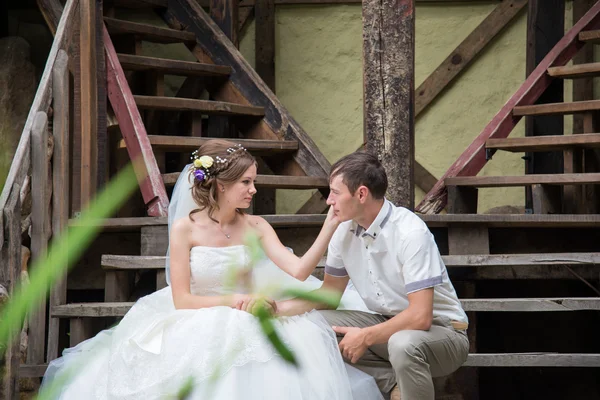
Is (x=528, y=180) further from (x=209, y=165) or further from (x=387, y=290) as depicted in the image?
(x=209, y=165)

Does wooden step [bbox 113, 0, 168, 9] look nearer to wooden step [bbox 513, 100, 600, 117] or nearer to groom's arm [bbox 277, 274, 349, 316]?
wooden step [bbox 513, 100, 600, 117]

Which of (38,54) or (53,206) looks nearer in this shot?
(53,206)

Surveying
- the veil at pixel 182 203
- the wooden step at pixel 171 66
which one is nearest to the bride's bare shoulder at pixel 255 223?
the veil at pixel 182 203

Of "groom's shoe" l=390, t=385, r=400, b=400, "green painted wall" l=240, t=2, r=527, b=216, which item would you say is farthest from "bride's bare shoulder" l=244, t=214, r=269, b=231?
"green painted wall" l=240, t=2, r=527, b=216

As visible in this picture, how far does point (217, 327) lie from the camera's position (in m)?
3.35

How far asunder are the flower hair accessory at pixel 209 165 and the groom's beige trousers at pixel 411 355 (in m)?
0.75

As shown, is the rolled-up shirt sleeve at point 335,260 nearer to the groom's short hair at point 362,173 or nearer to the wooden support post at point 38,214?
the groom's short hair at point 362,173

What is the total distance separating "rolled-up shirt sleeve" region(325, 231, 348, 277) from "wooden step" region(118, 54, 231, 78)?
9.12 ft

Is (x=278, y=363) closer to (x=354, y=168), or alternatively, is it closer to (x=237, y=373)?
(x=237, y=373)

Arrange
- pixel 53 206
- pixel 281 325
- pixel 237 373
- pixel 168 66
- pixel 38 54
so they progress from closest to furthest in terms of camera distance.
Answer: pixel 237 373 < pixel 281 325 < pixel 53 206 < pixel 168 66 < pixel 38 54

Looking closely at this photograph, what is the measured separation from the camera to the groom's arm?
3.59 meters

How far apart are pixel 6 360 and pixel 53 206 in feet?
3.47

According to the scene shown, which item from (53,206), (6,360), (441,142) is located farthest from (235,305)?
(441,142)

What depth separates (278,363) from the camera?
128 inches
